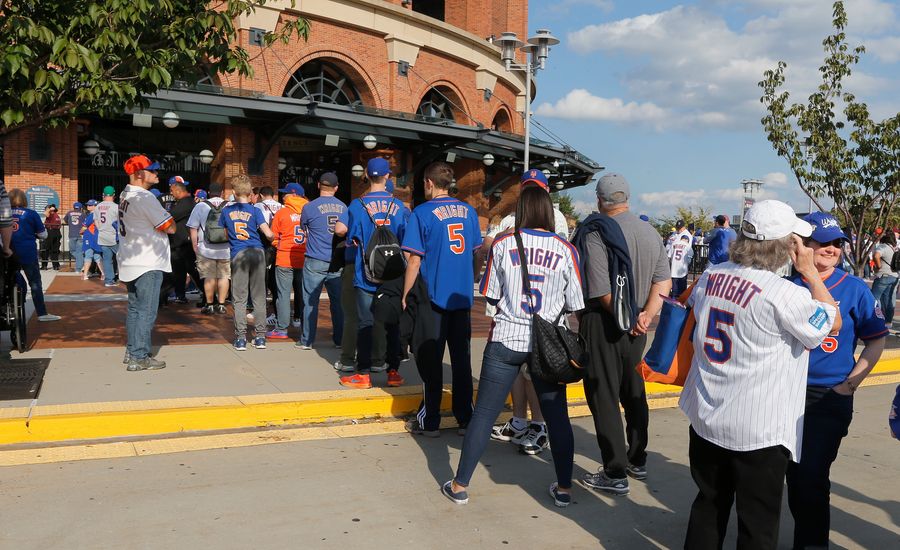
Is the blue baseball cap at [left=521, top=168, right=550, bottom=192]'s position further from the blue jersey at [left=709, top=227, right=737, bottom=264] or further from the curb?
the blue jersey at [left=709, top=227, right=737, bottom=264]

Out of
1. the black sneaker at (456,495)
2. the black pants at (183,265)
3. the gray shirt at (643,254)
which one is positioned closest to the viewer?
the black sneaker at (456,495)

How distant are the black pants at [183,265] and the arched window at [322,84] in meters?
11.5

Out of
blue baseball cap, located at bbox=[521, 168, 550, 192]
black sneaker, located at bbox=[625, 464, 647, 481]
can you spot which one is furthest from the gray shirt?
black sneaker, located at bbox=[625, 464, 647, 481]

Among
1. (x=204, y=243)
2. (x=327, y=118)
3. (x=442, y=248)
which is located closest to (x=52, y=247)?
(x=327, y=118)

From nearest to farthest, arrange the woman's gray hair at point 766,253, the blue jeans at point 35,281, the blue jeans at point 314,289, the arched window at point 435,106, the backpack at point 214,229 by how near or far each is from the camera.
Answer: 1. the woman's gray hair at point 766,253
2. the blue jeans at point 314,289
3. the blue jeans at point 35,281
4. the backpack at point 214,229
5. the arched window at point 435,106

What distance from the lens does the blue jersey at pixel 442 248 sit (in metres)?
5.67

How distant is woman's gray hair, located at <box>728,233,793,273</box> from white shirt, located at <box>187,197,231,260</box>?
8719 millimetres

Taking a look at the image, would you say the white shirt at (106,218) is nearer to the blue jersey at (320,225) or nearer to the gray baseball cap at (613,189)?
the blue jersey at (320,225)

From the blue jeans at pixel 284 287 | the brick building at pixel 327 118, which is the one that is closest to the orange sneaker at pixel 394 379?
the blue jeans at pixel 284 287

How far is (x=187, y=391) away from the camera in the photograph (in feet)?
21.1

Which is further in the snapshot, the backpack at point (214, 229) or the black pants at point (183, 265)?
the black pants at point (183, 265)

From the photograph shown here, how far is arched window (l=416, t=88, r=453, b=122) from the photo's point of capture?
26.9m

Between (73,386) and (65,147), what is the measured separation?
49.2 ft

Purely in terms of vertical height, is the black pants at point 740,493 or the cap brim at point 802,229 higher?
the cap brim at point 802,229
